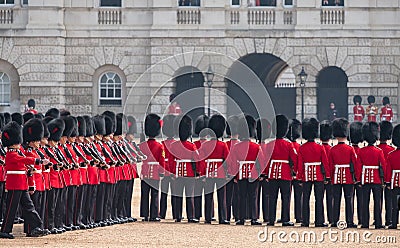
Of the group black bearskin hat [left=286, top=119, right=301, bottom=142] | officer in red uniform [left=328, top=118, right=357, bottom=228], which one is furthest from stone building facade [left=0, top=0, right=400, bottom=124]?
officer in red uniform [left=328, top=118, right=357, bottom=228]

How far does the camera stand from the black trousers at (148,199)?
736 inches

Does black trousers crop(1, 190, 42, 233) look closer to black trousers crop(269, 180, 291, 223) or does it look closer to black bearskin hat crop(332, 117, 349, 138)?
black trousers crop(269, 180, 291, 223)

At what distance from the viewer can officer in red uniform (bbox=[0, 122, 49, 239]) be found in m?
15.8

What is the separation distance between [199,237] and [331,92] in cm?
2497

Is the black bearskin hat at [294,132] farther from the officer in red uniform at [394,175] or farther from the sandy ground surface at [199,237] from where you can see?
the officer in red uniform at [394,175]

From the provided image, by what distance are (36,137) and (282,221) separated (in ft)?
12.9

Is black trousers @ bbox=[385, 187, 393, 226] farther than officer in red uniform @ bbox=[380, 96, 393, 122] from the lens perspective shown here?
No

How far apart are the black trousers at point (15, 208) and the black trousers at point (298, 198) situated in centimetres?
390

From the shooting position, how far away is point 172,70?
41062mm

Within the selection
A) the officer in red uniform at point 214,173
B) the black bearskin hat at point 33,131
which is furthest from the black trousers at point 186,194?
the black bearskin hat at point 33,131

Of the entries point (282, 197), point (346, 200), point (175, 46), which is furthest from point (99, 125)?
point (175, 46)

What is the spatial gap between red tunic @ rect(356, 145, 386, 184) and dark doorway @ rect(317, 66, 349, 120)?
22674 mm

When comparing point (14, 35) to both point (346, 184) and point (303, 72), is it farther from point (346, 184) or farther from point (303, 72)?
point (346, 184)

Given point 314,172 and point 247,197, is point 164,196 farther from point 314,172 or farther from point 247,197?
point 314,172
